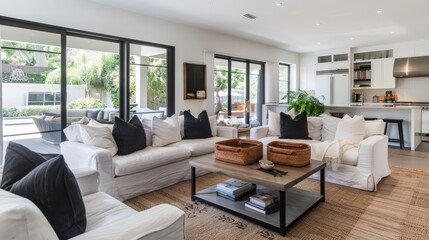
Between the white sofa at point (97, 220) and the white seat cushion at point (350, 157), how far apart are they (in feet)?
9.17

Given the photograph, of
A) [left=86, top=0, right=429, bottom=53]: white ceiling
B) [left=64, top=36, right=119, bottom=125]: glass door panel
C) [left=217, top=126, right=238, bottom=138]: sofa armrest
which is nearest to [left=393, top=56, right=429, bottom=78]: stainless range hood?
[left=86, top=0, right=429, bottom=53]: white ceiling

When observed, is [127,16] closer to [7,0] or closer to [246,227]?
[7,0]

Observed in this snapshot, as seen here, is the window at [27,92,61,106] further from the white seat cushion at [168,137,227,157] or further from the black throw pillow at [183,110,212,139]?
the black throw pillow at [183,110,212,139]

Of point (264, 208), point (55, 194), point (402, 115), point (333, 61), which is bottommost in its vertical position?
point (264, 208)

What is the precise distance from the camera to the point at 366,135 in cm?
387

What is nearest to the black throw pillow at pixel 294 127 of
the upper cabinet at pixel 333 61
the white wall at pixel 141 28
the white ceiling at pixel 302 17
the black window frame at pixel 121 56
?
the white ceiling at pixel 302 17

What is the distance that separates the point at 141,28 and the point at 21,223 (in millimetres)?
4409

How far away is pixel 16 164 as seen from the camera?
1.46m

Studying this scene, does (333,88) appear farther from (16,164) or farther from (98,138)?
(16,164)

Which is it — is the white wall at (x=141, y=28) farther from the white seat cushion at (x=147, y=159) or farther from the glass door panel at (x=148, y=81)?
the white seat cushion at (x=147, y=159)

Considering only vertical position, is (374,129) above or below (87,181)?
above

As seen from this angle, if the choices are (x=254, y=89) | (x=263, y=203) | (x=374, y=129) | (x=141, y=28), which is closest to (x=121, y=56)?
(x=141, y=28)

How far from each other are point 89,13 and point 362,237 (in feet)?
14.3

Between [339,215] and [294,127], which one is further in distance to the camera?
[294,127]
